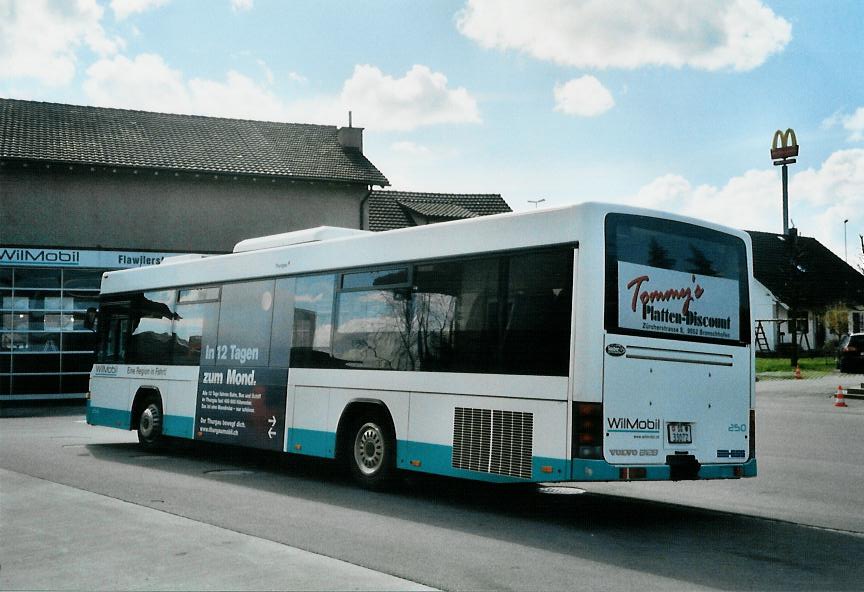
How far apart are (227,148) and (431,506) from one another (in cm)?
2872

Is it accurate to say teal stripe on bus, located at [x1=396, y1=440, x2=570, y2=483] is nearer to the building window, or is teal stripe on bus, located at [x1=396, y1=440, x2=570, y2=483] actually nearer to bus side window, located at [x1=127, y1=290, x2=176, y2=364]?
bus side window, located at [x1=127, y1=290, x2=176, y2=364]

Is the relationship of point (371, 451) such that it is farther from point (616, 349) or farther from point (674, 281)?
point (674, 281)

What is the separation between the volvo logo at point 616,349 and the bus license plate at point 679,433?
90 cm

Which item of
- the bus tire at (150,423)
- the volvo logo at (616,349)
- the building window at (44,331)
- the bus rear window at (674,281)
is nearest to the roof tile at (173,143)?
the building window at (44,331)

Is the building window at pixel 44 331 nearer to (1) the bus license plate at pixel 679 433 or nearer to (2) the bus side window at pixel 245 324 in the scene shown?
(2) the bus side window at pixel 245 324

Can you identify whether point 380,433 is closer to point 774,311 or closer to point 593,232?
point 593,232

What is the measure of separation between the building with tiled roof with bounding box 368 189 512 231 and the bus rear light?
35196 millimetres

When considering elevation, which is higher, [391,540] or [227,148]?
[227,148]

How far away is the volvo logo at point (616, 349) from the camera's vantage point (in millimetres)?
8523

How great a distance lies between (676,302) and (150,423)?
9.26 m

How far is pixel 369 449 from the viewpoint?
11.0 m

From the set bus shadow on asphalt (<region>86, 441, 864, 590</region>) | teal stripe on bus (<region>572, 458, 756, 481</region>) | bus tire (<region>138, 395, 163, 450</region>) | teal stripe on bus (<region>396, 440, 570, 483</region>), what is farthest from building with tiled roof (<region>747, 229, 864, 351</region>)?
teal stripe on bus (<region>396, 440, 570, 483</region>)

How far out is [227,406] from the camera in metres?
13.3

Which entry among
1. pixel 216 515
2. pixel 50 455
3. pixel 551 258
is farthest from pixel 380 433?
pixel 50 455
